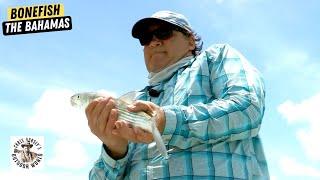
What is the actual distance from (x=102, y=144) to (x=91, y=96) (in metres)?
0.88

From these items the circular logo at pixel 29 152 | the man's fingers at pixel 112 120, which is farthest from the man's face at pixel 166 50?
the circular logo at pixel 29 152

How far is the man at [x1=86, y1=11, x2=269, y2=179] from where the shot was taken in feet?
14.8

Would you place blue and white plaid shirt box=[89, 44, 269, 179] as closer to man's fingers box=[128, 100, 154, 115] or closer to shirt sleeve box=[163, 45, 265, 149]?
shirt sleeve box=[163, 45, 265, 149]

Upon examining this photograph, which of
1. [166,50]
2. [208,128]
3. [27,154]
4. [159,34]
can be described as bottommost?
[208,128]

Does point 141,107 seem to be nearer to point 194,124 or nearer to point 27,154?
point 194,124

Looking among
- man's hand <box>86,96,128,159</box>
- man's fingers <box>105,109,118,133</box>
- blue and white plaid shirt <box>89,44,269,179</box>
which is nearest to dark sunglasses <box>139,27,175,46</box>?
blue and white plaid shirt <box>89,44,269,179</box>

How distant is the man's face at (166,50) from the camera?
5977 millimetres

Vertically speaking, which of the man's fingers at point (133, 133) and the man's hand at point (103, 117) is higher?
A: the man's hand at point (103, 117)

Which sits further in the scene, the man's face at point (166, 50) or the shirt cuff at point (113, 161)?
the man's face at point (166, 50)

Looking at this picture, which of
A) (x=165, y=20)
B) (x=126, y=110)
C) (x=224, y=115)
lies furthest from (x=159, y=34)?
(x=126, y=110)

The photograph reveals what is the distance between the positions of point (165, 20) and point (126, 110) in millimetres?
1916

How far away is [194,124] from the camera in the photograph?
4.59 m

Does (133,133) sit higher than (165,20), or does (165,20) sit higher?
(165,20)

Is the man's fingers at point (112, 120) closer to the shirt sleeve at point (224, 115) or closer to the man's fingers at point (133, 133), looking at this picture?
the man's fingers at point (133, 133)
